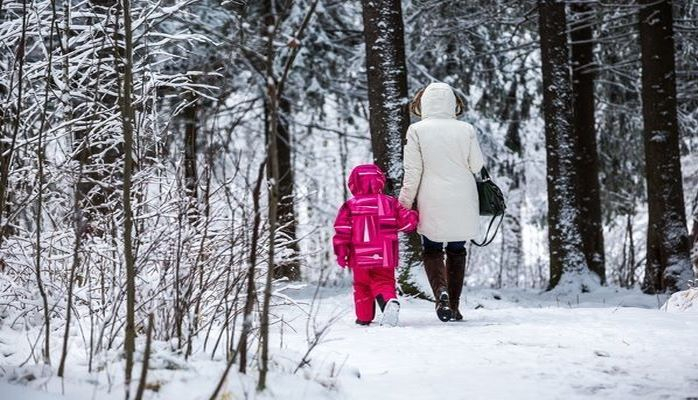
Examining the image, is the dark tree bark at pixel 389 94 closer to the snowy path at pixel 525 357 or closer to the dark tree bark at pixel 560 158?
the snowy path at pixel 525 357

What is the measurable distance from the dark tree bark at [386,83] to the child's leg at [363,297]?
1989 millimetres

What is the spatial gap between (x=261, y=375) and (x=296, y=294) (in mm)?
6613

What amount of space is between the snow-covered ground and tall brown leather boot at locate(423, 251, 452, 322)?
0.15 metres

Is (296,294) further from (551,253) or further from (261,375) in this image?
(261,375)

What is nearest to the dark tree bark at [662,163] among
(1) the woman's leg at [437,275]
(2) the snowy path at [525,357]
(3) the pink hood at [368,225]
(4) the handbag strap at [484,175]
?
(2) the snowy path at [525,357]

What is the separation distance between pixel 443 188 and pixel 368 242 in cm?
71

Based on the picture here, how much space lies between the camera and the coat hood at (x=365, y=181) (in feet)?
18.0

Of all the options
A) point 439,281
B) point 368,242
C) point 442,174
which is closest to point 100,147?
point 368,242

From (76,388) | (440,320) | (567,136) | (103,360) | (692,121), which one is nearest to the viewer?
(76,388)

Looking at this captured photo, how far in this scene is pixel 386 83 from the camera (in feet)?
24.3

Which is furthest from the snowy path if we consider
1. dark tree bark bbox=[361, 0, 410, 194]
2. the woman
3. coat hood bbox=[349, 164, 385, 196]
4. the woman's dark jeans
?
dark tree bark bbox=[361, 0, 410, 194]

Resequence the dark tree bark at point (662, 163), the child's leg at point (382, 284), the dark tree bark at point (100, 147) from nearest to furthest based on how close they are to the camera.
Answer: the dark tree bark at point (100, 147), the child's leg at point (382, 284), the dark tree bark at point (662, 163)

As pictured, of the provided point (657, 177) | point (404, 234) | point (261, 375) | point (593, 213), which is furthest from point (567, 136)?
point (261, 375)

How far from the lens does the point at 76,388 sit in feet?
9.31
